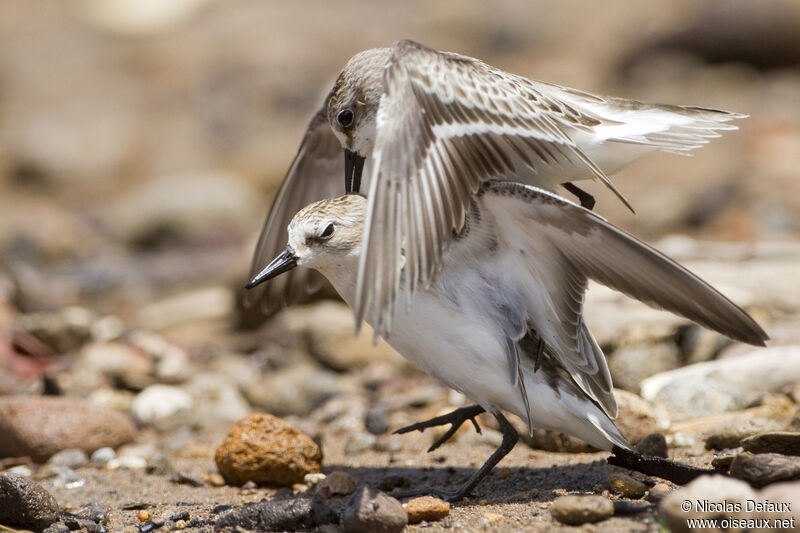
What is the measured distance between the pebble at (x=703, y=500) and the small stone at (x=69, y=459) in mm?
3717

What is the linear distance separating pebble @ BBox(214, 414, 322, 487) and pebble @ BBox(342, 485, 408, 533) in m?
1.22

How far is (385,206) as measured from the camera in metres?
3.91

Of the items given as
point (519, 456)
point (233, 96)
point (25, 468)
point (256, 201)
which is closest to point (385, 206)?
point (519, 456)

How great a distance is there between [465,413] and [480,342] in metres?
0.83

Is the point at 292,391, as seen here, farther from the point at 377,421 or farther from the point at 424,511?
the point at 424,511

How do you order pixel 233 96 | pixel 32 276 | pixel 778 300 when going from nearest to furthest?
pixel 778 300
pixel 32 276
pixel 233 96

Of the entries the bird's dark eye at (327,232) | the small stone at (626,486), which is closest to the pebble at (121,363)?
the bird's dark eye at (327,232)

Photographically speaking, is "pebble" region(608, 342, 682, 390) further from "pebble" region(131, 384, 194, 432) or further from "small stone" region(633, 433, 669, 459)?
"pebble" region(131, 384, 194, 432)

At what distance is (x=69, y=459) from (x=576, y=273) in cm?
329

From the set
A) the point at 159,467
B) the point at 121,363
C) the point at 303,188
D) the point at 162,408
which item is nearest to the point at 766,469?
the point at 159,467

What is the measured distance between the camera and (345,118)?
5.76 m

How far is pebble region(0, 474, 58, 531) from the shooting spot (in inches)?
165

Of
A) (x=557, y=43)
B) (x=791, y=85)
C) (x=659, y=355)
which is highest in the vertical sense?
(x=557, y=43)

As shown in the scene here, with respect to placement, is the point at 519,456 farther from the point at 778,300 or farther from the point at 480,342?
the point at 778,300
